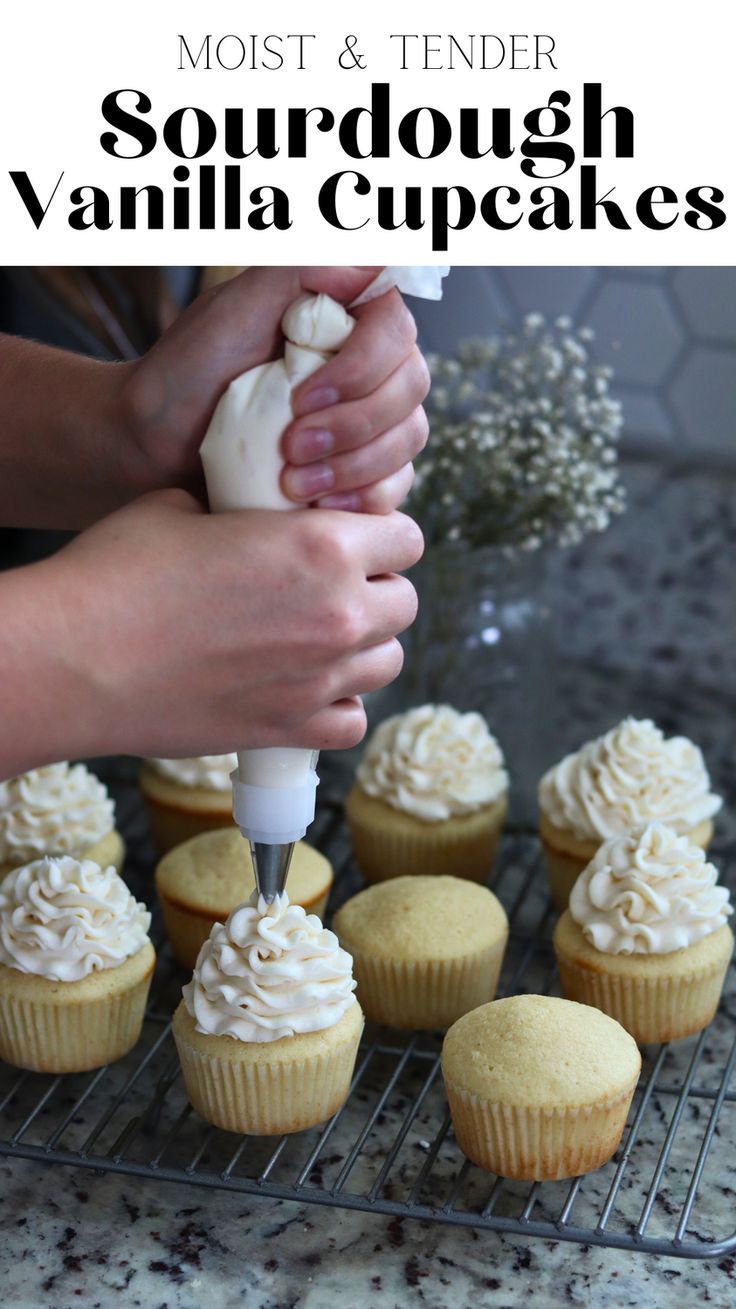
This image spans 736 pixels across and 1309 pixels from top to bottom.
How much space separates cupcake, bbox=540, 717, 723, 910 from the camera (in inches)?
56.1

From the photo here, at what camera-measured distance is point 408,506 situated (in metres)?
1.71

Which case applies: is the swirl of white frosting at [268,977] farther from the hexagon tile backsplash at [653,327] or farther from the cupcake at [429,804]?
the hexagon tile backsplash at [653,327]

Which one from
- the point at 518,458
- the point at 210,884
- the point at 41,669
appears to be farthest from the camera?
the point at 518,458

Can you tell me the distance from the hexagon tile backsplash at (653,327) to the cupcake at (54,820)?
2.56 ft

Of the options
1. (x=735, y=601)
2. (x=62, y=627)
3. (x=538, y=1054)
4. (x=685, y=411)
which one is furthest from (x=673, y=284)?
(x=62, y=627)

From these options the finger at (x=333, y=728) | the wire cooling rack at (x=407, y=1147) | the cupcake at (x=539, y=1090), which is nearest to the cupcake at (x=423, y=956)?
the wire cooling rack at (x=407, y=1147)

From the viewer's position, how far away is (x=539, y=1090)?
1.06 m

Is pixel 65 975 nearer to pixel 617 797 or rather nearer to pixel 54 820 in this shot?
pixel 54 820

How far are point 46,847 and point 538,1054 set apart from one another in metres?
0.55

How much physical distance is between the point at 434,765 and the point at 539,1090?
0.49m

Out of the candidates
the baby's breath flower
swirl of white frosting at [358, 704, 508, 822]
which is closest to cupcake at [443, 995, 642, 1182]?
swirl of white frosting at [358, 704, 508, 822]

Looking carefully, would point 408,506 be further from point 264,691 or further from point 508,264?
point 264,691

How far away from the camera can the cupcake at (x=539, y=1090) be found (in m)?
1.05

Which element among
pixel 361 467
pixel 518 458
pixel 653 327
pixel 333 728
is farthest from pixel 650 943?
pixel 653 327
